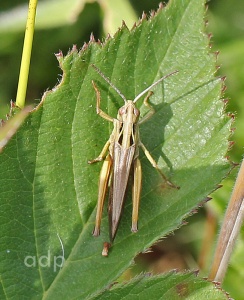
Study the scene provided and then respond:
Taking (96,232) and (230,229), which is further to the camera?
(96,232)

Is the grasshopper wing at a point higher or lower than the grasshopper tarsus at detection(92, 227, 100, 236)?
higher

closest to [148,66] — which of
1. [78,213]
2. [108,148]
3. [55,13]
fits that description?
[108,148]

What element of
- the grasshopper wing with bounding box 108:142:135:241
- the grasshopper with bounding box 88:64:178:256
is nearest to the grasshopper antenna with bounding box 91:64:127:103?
the grasshopper with bounding box 88:64:178:256

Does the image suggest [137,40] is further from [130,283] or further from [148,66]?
[130,283]

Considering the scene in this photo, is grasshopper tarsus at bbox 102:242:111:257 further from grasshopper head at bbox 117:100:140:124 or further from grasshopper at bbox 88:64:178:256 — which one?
grasshopper head at bbox 117:100:140:124

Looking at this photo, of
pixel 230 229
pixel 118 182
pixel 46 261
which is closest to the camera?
pixel 230 229

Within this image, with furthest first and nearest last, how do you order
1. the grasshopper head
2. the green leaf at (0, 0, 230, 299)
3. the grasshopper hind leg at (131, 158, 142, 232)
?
the grasshopper head, the grasshopper hind leg at (131, 158, 142, 232), the green leaf at (0, 0, 230, 299)

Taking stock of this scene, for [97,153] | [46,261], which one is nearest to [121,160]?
[97,153]

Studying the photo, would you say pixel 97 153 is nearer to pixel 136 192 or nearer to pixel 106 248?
pixel 136 192
